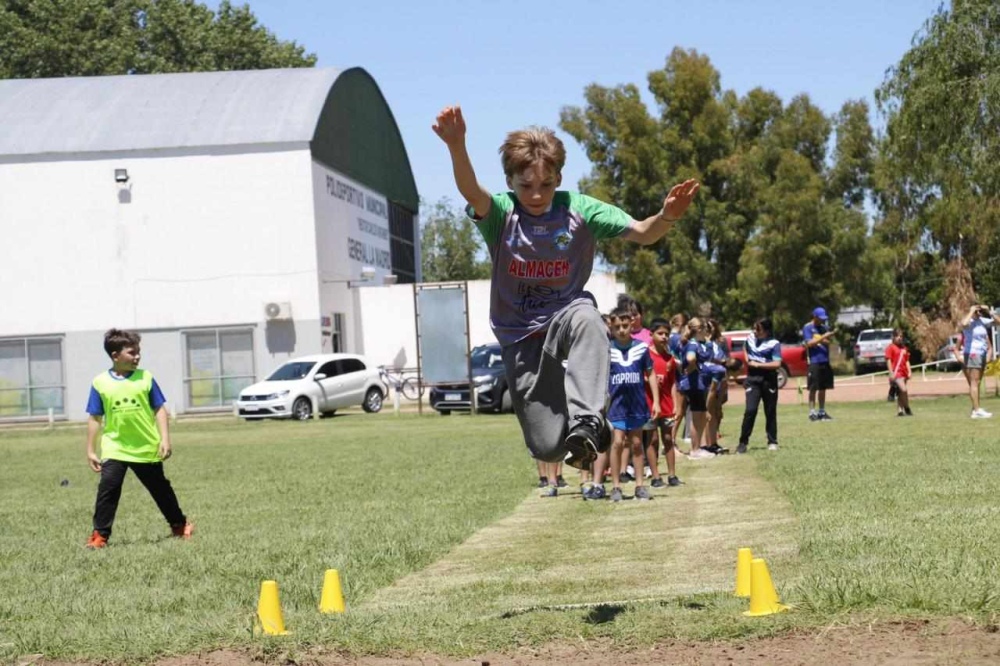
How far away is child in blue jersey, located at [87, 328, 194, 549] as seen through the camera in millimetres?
12305

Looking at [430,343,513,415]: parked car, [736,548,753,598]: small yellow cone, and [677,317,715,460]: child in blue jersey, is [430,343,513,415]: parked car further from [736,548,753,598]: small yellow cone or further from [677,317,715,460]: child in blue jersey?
[736,548,753,598]: small yellow cone

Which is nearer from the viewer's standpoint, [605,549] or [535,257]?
[535,257]

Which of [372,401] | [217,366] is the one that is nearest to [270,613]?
[372,401]

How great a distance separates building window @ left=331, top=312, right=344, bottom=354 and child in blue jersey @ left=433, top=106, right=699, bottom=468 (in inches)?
1602

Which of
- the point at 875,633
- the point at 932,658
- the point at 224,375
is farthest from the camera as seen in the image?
the point at 224,375

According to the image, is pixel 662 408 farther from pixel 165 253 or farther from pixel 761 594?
pixel 165 253

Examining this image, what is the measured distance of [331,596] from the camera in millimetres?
7934

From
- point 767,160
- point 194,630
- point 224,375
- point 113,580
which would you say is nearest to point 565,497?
point 113,580

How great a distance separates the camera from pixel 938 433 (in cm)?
2148

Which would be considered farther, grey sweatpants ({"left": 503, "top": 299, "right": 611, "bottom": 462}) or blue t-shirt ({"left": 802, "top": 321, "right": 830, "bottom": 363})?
blue t-shirt ({"left": 802, "top": 321, "right": 830, "bottom": 363})

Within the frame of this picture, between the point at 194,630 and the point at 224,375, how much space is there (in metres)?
39.4

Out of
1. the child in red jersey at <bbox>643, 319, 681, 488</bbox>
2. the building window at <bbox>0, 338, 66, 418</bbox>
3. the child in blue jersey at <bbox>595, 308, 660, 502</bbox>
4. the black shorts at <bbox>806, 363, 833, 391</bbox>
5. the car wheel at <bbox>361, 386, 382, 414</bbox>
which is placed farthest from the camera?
the building window at <bbox>0, 338, 66, 418</bbox>

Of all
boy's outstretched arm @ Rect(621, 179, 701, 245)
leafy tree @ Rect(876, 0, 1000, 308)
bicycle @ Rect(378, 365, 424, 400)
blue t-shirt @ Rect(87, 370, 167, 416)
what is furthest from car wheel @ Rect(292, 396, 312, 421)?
boy's outstretched arm @ Rect(621, 179, 701, 245)

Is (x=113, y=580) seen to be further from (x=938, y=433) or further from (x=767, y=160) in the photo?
(x=767, y=160)
